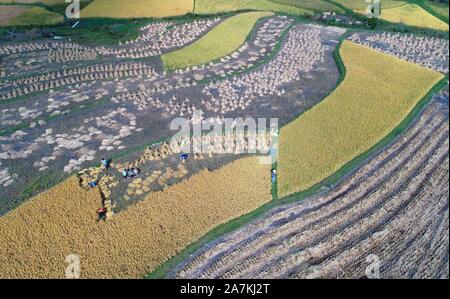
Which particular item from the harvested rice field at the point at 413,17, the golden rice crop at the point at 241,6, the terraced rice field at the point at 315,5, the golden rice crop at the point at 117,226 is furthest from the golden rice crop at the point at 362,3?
the golden rice crop at the point at 117,226

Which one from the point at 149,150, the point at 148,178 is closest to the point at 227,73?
the point at 149,150

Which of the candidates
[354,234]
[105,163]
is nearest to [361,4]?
[354,234]

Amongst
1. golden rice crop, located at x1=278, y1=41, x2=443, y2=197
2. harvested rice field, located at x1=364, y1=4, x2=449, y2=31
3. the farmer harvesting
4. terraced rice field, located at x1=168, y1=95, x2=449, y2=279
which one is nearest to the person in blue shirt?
terraced rice field, located at x1=168, y1=95, x2=449, y2=279

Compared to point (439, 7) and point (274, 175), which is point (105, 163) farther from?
point (439, 7)

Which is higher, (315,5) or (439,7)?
(439,7)

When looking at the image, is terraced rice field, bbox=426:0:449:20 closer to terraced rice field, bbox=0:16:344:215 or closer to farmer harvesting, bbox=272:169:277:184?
terraced rice field, bbox=0:16:344:215

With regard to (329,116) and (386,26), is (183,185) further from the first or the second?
(386,26)
